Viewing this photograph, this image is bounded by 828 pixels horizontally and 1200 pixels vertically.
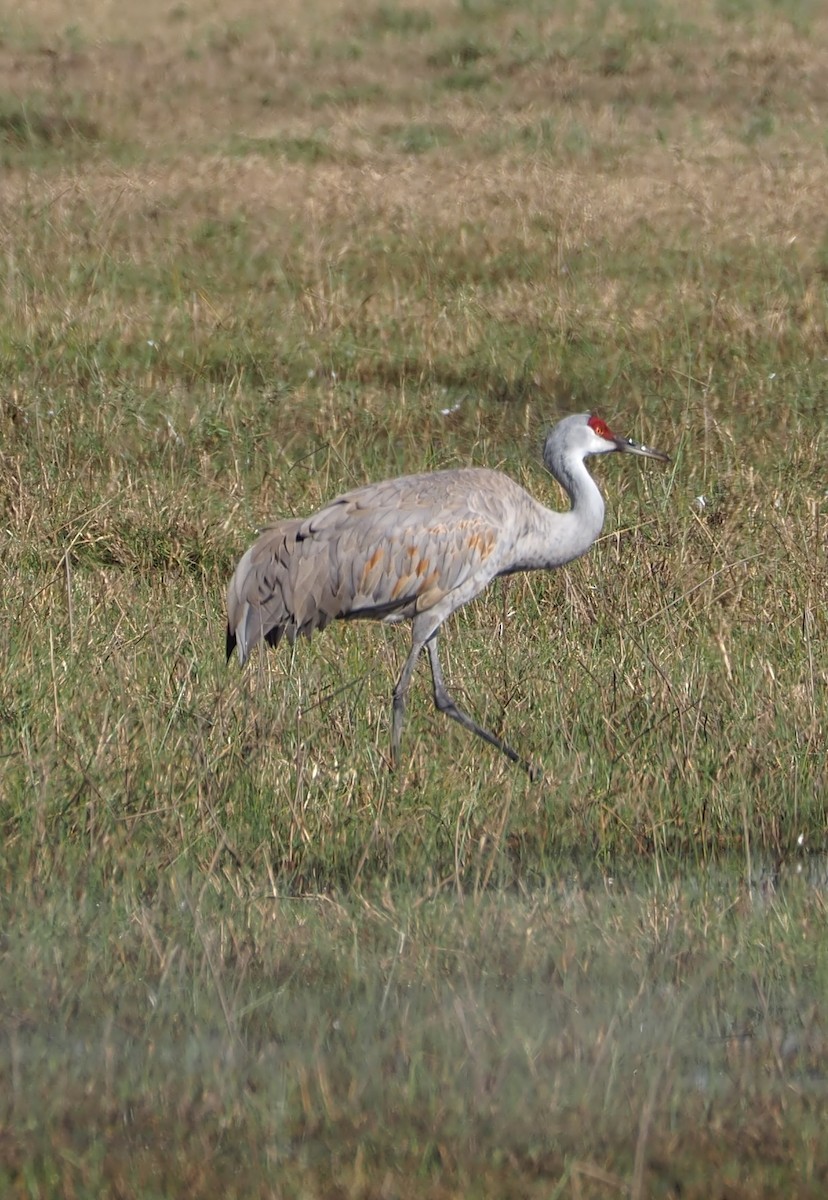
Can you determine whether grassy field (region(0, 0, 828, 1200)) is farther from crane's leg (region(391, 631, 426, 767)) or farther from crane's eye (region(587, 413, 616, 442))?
crane's eye (region(587, 413, 616, 442))

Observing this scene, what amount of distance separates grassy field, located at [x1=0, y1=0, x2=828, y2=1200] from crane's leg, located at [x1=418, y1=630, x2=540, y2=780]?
0.18ft

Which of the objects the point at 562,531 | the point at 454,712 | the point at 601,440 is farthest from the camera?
the point at 601,440

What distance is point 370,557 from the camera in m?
5.34

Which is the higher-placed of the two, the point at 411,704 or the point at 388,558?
the point at 388,558

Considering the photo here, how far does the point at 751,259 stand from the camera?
36.3ft

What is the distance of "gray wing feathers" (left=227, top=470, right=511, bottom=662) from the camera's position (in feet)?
17.3

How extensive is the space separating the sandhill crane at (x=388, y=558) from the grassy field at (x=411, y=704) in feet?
0.54

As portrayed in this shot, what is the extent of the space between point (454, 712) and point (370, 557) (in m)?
0.63

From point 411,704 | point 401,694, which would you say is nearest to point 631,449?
point 411,704

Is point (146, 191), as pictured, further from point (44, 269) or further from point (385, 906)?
point (385, 906)

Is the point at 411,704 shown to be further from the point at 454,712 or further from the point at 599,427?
the point at 599,427

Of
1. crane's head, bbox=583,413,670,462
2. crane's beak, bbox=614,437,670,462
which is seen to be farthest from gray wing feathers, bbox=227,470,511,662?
crane's beak, bbox=614,437,670,462

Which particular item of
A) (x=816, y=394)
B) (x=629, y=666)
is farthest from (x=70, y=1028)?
(x=816, y=394)

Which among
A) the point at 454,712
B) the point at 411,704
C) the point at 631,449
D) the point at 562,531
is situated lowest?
the point at 411,704
